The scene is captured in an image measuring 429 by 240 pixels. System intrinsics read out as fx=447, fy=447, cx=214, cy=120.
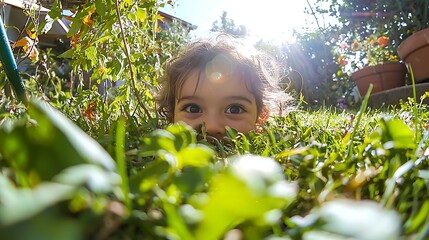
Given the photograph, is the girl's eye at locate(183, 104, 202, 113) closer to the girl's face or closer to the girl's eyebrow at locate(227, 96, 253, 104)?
the girl's face

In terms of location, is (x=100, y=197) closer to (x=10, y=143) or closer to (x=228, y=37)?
(x=10, y=143)

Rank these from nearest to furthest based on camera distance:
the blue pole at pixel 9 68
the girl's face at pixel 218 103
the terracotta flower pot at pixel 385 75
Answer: the blue pole at pixel 9 68, the girl's face at pixel 218 103, the terracotta flower pot at pixel 385 75

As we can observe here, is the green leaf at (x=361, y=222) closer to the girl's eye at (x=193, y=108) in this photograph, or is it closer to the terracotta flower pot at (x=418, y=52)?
the girl's eye at (x=193, y=108)

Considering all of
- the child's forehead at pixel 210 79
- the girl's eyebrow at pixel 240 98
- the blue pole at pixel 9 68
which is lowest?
the blue pole at pixel 9 68

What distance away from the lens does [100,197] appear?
19 cm

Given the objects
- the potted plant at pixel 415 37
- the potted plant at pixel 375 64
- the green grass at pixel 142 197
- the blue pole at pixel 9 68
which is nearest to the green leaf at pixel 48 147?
the green grass at pixel 142 197

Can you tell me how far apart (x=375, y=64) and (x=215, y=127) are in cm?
610

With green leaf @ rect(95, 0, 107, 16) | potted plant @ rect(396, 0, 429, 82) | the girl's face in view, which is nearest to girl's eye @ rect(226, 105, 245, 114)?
the girl's face

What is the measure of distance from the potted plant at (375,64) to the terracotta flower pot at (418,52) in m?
0.76

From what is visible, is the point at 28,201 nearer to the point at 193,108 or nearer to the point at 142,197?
the point at 142,197

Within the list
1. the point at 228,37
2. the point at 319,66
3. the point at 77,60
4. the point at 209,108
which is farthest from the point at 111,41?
the point at 319,66

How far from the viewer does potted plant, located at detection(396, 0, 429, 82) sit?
16.9 ft

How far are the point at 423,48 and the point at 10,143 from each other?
5631mm

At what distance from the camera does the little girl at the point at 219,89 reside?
7.02ft
